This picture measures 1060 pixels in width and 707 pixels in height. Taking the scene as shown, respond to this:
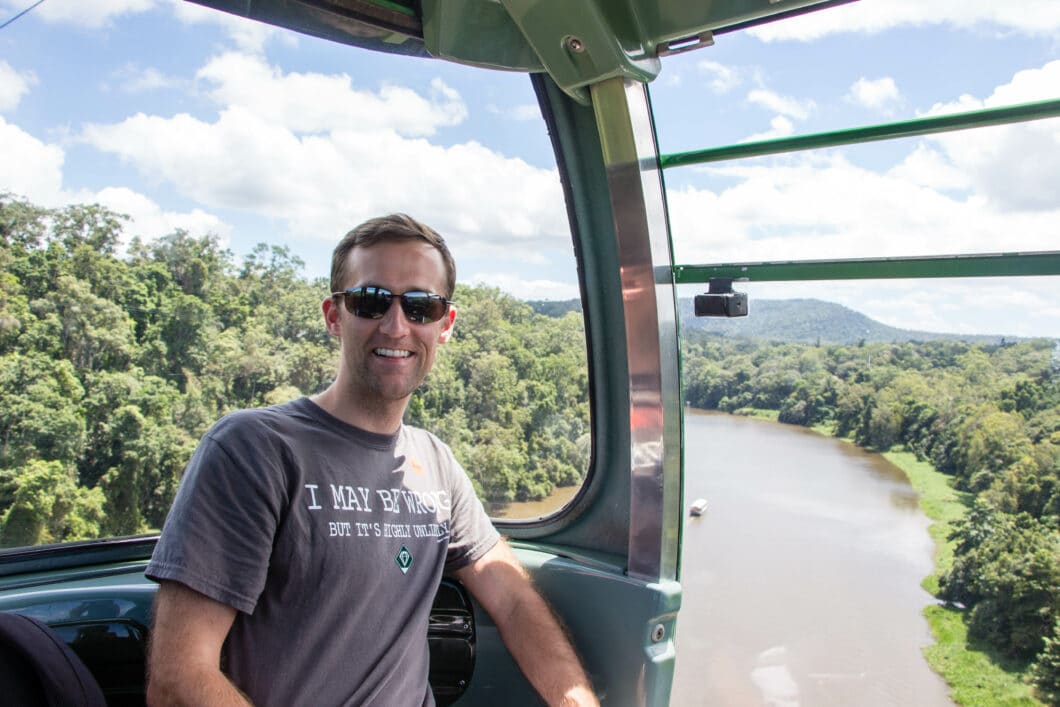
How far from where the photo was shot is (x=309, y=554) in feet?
5.66

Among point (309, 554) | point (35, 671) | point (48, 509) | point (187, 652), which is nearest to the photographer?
point (35, 671)

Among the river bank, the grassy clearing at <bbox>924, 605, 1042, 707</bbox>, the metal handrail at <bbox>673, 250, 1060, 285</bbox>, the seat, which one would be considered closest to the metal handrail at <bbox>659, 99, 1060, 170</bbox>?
the metal handrail at <bbox>673, 250, 1060, 285</bbox>

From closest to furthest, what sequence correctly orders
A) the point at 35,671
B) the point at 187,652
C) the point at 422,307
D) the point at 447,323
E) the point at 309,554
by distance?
the point at 35,671
the point at 187,652
the point at 309,554
the point at 422,307
the point at 447,323

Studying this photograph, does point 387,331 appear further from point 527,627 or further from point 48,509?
point 48,509

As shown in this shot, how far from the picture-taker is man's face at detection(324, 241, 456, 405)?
195 cm

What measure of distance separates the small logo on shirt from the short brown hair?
2.32 feet

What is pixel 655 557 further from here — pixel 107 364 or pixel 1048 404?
pixel 107 364

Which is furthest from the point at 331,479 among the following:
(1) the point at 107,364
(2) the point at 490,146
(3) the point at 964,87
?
(3) the point at 964,87

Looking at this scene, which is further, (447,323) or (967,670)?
(967,670)

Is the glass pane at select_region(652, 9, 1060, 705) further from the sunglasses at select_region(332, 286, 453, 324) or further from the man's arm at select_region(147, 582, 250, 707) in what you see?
the man's arm at select_region(147, 582, 250, 707)

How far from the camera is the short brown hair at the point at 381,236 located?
201 centimetres

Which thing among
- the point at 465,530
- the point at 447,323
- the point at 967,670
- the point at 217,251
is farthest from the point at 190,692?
the point at 967,670

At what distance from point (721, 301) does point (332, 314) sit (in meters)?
1.18

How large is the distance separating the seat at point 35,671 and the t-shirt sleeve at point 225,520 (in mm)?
224
